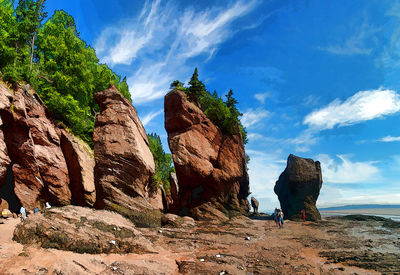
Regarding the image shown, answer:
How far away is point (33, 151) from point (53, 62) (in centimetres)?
1384

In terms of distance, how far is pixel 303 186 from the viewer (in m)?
34.4

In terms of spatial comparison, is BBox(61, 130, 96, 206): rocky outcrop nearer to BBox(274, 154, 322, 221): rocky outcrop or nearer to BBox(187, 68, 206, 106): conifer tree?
BBox(187, 68, 206, 106): conifer tree

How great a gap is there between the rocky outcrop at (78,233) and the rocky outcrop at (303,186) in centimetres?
2950

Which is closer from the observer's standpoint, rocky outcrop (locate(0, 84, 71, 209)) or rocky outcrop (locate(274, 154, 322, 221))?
rocky outcrop (locate(0, 84, 71, 209))

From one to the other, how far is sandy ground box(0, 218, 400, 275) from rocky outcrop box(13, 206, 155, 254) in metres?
0.51

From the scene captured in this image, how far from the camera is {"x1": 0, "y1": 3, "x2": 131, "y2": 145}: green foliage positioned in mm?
22656

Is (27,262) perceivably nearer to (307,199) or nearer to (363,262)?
(363,262)

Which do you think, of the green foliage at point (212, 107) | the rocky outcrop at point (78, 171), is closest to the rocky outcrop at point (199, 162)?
the green foliage at point (212, 107)

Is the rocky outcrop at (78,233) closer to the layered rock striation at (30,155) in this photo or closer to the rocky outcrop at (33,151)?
the layered rock striation at (30,155)

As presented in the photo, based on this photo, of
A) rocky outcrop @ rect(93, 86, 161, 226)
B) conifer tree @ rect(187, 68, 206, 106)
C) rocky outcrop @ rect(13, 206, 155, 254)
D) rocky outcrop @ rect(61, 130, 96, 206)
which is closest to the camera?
rocky outcrop @ rect(13, 206, 155, 254)

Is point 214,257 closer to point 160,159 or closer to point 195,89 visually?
point 195,89

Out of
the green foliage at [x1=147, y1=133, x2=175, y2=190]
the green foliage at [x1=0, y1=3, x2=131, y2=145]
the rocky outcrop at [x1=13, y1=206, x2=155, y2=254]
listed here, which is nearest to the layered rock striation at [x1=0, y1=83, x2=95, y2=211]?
the green foliage at [x1=0, y1=3, x2=131, y2=145]

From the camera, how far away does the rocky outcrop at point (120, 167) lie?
1596 cm

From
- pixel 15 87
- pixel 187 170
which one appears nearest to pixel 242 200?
pixel 187 170
